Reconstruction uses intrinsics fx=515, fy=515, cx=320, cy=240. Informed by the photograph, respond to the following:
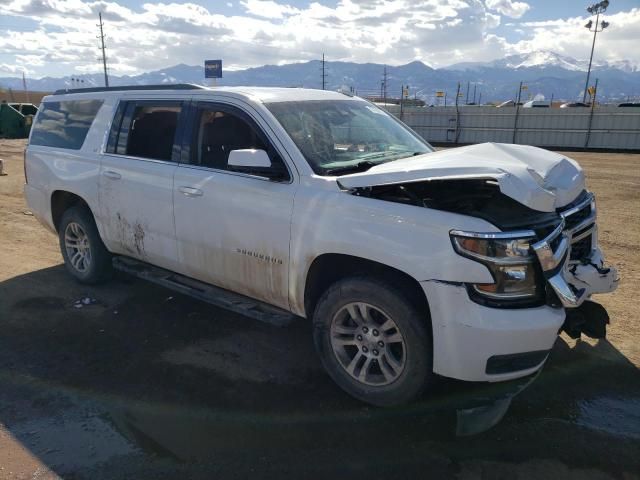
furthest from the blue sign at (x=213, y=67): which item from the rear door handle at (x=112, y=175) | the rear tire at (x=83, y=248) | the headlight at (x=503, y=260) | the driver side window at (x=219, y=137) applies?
the headlight at (x=503, y=260)

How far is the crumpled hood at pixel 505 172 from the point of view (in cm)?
275

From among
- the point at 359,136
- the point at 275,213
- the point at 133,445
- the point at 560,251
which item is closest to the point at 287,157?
the point at 275,213

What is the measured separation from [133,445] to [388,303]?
171cm

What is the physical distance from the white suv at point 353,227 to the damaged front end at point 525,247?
1cm

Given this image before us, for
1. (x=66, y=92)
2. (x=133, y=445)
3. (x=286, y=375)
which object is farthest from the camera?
(x=66, y=92)

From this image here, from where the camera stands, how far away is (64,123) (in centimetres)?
549

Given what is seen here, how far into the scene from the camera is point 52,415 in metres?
3.30

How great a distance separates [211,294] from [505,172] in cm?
241

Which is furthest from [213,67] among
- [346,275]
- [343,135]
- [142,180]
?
[346,275]

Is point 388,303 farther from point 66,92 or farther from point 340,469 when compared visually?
point 66,92

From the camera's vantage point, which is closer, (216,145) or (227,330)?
(216,145)

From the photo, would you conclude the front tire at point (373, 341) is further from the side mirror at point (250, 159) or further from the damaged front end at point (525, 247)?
the side mirror at point (250, 159)

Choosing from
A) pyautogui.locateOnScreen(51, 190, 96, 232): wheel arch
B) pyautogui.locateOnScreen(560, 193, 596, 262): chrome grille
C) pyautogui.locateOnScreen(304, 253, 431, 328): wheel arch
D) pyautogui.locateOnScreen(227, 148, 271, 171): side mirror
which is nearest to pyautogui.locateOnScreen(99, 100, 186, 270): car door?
pyautogui.locateOnScreen(51, 190, 96, 232): wheel arch

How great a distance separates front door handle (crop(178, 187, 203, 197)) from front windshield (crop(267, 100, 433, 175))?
33.3 inches
